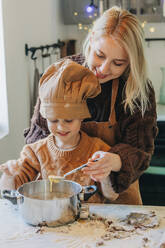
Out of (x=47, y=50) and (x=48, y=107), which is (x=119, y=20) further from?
(x=47, y=50)

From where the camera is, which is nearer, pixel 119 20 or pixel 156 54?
pixel 119 20

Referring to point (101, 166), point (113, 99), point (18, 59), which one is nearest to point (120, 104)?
point (113, 99)

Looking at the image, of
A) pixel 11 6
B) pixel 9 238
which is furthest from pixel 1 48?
pixel 9 238

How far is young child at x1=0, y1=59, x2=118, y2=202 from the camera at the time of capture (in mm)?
1168

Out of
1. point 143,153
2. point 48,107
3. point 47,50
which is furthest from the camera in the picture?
point 47,50

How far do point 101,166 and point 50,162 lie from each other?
8.9 inches

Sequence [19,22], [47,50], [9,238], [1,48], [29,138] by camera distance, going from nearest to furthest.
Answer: [9,238], [29,138], [1,48], [19,22], [47,50]

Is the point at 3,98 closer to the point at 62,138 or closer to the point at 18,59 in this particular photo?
the point at 18,59

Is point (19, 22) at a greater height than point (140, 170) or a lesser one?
greater

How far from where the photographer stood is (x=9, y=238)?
41.6 inches

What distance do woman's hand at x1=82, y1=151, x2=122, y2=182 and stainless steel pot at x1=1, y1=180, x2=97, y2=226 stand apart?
0.17 feet

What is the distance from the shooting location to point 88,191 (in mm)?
1188

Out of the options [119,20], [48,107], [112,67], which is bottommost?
[48,107]

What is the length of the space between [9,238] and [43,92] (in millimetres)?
462
